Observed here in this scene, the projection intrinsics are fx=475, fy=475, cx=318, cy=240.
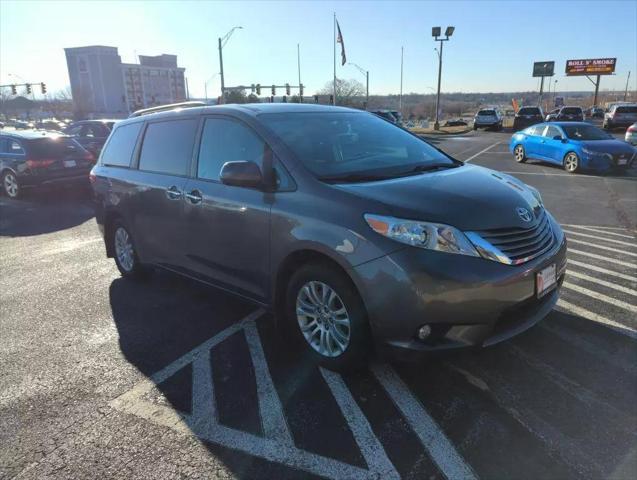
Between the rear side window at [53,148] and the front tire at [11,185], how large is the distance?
911 millimetres

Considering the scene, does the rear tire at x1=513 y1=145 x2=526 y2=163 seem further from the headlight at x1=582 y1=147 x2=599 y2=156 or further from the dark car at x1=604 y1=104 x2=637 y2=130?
the dark car at x1=604 y1=104 x2=637 y2=130

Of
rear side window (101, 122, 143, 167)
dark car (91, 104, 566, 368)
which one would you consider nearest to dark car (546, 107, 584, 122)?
rear side window (101, 122, 143, 167)

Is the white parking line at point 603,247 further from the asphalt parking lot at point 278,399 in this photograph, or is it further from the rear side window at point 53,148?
the rear side window at point 53,148

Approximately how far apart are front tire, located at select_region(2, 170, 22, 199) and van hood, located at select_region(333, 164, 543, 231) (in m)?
11.1

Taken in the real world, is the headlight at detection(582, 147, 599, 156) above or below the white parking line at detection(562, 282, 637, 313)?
above

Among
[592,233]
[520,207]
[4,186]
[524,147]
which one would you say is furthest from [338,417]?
[524,147]

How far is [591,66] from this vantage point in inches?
2522

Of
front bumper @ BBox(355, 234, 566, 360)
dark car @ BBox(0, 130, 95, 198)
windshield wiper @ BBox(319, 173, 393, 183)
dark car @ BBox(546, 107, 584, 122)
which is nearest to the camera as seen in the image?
front bumper @ BBox(355, 234, 566, 360)

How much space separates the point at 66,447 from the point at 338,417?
1.58m

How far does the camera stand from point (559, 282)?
3.48 meters

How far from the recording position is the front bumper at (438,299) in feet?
8.98

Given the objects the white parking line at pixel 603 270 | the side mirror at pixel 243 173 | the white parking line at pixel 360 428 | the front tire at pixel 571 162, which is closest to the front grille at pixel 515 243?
the white parking line at pixel 360 428

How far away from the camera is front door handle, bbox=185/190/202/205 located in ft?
13.1

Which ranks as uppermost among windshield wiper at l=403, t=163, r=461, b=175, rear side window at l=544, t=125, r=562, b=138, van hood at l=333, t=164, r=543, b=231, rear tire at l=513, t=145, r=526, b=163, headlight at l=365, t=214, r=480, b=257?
windshield wiper at l=403, t=163, r=461, b=175
